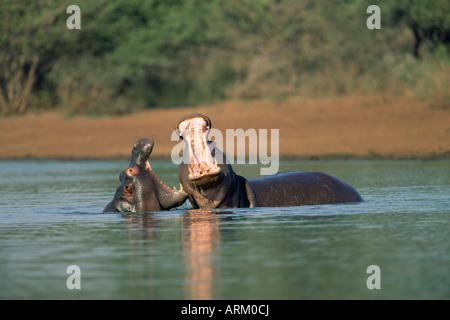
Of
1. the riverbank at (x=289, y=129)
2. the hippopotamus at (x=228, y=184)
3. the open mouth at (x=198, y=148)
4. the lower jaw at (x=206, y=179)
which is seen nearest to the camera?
the open mouth at (x=198, y=148)

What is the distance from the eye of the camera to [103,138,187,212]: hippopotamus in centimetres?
841

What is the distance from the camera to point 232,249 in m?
6.90

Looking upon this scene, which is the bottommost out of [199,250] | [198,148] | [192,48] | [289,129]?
[199,250]

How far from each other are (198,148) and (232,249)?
4.20ft

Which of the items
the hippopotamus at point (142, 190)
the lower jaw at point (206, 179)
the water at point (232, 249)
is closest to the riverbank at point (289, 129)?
the water at point (232, 249)

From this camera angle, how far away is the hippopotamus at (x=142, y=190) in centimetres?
841

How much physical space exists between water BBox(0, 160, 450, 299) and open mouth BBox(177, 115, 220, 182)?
460 mm

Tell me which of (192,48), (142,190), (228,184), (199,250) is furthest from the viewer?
(192,48)

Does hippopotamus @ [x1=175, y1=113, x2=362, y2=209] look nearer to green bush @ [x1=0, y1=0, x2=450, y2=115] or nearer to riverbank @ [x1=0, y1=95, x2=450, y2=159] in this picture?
riverbank @ [x1=0, y1=95, x2=450, y2=159]

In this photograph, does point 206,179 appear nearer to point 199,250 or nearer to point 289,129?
point 199,250

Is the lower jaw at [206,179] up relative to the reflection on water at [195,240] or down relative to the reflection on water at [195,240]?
up

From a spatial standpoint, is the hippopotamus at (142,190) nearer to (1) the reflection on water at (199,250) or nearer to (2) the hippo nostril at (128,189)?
(2) the hippo nostril at (128,189)

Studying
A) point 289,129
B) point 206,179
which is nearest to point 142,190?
point 206,179

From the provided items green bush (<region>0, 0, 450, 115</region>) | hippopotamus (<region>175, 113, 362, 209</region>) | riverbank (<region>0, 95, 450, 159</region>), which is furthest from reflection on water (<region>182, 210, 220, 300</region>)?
green bush (<region>0, 0, 450, 115</region>)
